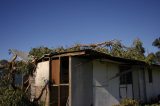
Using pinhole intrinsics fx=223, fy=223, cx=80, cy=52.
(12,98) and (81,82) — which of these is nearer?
(12,98)

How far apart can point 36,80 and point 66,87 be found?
85.0 inches

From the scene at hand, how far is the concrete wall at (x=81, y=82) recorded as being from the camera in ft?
37.4

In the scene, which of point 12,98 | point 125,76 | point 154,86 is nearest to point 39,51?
point 12,98

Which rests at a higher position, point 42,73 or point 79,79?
point 42,73

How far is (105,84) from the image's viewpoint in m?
13.4

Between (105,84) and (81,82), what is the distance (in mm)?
2128

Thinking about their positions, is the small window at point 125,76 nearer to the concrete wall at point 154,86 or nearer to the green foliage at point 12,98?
the concrete wall at point 154,86

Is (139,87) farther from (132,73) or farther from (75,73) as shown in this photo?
(75,73)

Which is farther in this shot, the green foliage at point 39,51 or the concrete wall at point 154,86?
the concrete wall at point 154,86

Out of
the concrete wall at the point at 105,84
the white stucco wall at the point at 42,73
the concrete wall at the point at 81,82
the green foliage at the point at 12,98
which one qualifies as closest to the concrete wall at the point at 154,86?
the concrete wall at the point at 105,84

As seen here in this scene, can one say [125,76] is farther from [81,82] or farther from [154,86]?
[154,86]

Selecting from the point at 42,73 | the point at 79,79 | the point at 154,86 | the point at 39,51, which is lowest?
the point at 154,86

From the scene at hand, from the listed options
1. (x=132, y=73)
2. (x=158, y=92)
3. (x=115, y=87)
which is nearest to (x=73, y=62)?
(x=115, y=87)

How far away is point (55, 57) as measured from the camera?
483 inches
